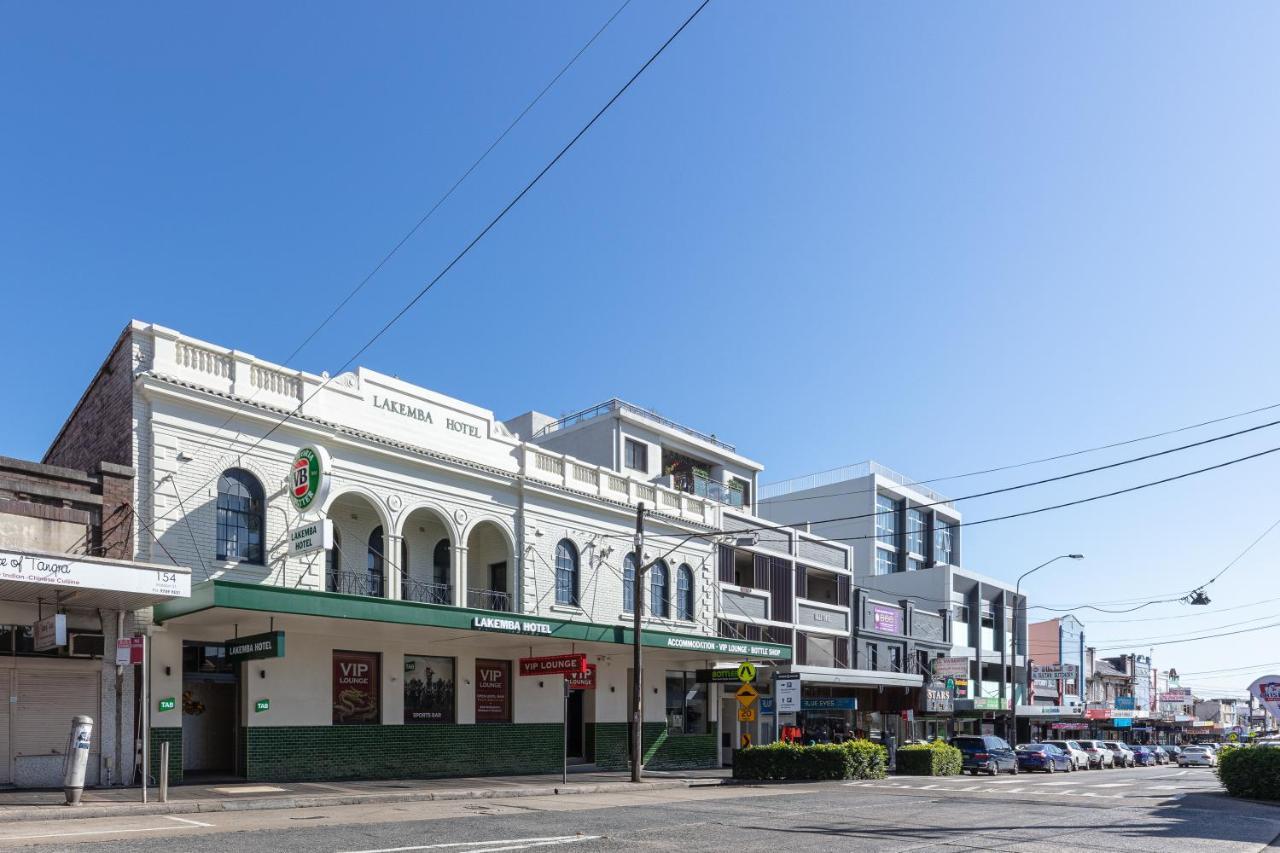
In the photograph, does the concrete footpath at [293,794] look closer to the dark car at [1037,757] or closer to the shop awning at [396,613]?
the shop awning at [396,613]

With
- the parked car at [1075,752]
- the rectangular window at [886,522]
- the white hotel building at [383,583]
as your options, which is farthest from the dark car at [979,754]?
the rectangular window at [886,522]

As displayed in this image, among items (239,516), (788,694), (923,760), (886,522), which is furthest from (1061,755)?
(239,516)

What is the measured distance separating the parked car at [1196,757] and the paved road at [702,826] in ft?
142

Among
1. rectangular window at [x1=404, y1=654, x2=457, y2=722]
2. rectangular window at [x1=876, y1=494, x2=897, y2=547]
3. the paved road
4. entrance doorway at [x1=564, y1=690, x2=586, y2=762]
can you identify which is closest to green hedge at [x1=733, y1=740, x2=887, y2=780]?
entrance doorway at [x1=564, y1=690, x2=586, y2=762]

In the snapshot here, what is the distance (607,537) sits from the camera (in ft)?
107

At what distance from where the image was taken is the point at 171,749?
20.9 metres

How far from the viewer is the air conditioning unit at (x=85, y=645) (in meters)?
19.8

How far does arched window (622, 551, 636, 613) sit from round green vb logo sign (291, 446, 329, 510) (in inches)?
495

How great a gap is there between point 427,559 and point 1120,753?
43.9 m

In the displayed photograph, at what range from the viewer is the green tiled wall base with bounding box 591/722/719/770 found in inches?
1261

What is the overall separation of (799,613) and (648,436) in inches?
362

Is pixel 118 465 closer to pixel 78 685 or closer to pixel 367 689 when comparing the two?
pixel 78 685

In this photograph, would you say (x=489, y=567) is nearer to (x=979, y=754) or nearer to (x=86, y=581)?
(x=86, y=581)

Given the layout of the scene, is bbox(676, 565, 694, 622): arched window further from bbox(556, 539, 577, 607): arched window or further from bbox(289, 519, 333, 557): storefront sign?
bbox(289, 519, 333, 557): storefront sign
